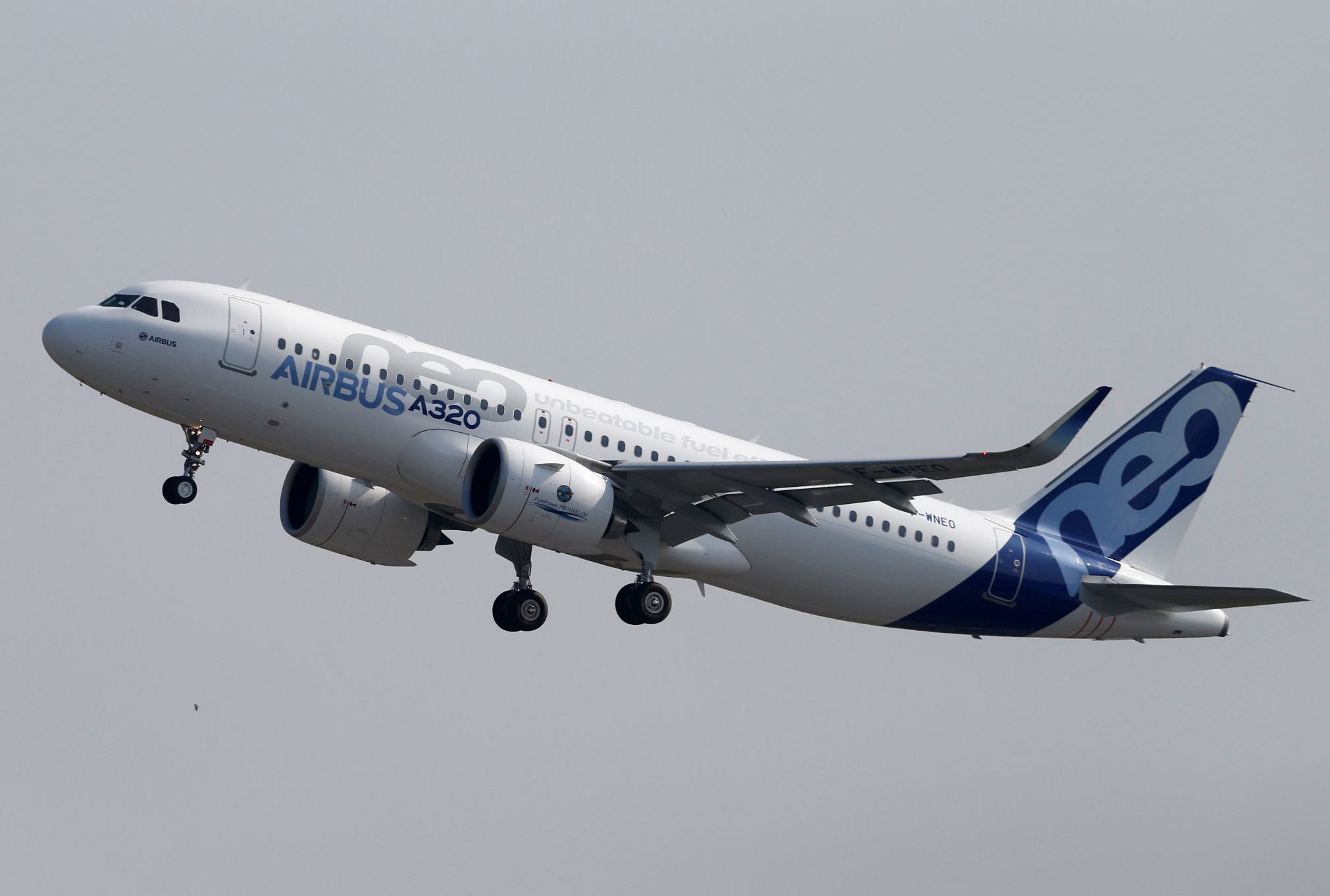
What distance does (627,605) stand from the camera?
3775 cm

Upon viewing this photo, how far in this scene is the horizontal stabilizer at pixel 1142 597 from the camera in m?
40.3

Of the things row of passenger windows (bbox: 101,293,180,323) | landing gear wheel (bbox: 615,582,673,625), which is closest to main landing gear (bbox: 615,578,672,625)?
landing gear wheel (bbox: 615,582,673,625)

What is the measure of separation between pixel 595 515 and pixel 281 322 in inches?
295

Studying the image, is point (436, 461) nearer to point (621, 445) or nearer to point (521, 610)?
point (621, 445)

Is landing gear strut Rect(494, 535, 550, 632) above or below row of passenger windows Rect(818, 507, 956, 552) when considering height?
below

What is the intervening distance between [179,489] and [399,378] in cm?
510

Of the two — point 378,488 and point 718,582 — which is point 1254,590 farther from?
point 378,488

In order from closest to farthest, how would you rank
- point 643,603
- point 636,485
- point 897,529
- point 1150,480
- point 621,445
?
point 636,485 → point 621,445 → point 643,603 → point 897,529 → point 1150,480

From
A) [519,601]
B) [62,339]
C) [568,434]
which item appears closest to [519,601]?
[519,601]

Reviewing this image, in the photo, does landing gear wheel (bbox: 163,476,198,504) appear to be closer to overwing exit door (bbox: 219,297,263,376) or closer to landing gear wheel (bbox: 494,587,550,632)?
overwing exit door (bbox: 219,297,263,376)

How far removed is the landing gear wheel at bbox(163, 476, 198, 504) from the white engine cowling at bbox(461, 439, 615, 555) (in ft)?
18.4

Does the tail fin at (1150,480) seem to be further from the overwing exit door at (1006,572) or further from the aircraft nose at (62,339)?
the aircraft nose at (62,339)

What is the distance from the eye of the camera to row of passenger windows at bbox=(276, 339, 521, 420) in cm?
3472

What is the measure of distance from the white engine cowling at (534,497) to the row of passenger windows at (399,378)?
2.98 ft
